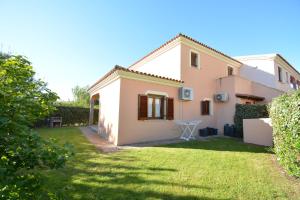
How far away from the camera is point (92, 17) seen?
10344 mm

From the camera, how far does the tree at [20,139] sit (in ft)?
6.25

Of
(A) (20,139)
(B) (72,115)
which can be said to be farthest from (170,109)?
(B) (72,115)

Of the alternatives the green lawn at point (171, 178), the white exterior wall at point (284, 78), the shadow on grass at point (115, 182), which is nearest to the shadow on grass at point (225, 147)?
the green lawn at point (171, 178)

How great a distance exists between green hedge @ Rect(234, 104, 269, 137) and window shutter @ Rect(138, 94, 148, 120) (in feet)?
25.0

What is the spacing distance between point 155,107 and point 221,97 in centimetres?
654

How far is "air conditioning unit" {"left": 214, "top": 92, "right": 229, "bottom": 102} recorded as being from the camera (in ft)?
43.9

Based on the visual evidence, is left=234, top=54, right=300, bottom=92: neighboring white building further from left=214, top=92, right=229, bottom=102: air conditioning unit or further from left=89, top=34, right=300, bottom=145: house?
left=214, top=92, right=229, bottom=102: air conditioning unit

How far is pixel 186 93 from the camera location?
11.6 m

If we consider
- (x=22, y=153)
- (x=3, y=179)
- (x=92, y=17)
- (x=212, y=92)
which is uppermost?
(x=92, y=17)

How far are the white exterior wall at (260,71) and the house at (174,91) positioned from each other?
0.30 feet

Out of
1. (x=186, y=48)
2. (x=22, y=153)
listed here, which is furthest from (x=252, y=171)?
(x=186, y=48)

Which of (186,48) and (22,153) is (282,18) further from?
(22,153)

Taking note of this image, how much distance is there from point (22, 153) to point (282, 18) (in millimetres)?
14451

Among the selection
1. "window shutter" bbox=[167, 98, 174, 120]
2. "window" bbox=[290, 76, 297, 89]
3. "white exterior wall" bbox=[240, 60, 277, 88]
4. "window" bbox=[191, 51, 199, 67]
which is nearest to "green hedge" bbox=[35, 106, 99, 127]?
"window shutter" bbox=[167, 98, 174, 120]
